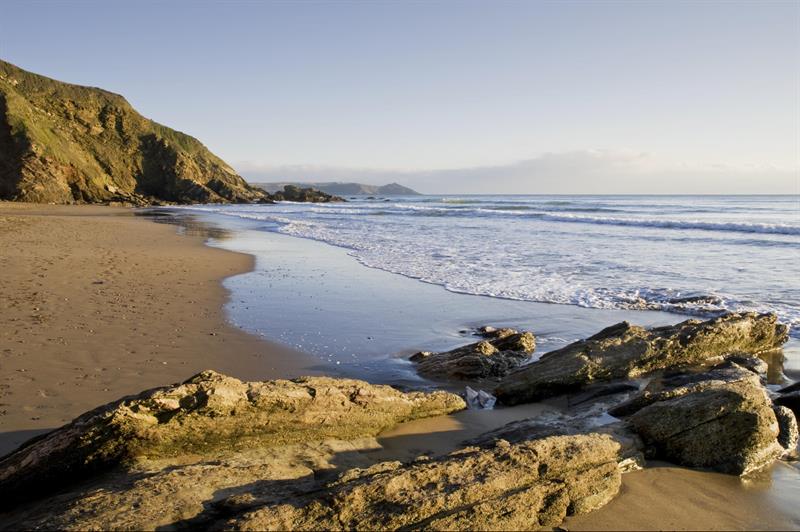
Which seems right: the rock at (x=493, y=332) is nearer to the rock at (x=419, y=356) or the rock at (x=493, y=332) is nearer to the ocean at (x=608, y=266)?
the rock at (x=419, y=356)

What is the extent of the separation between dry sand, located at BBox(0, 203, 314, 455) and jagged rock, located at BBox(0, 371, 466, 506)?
3.65 ft

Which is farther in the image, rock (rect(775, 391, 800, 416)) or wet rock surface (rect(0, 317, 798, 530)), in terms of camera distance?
rock (rect(775, 391, 800, 416))

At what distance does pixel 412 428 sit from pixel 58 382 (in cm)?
365

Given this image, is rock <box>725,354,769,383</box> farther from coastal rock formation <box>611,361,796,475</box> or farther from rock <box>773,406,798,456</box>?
coastal rock formation <box>611,361,796,475</box>

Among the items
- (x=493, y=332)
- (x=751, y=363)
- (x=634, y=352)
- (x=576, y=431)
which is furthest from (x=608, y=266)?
(x=576, y=431)

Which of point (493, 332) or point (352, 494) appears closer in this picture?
point (352, 494)

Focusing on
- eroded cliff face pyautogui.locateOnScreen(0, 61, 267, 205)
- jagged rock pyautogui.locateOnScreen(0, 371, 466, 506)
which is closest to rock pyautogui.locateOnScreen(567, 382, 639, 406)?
jagged rock pyautogui.locateOnScreen(0, 371, 466, 506)

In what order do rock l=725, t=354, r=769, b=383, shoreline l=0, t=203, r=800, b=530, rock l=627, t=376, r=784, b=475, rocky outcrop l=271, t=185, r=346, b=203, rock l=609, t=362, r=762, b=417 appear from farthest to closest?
1. rocky outcrop l=271, t=185, r=346, b=203
2. rock l=725, t=354, r=769, b=383
3. rock l=609, t=362, r=762, b=417
4. rock l=627, t=376, r=784, b=475
5. shoreline l=0, t=203, r=800, b=530

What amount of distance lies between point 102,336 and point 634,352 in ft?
21.8

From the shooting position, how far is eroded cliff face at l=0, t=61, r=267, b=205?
140 ft

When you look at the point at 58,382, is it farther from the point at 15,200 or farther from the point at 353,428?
the point at 15,200

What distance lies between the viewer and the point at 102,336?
6.80 meters

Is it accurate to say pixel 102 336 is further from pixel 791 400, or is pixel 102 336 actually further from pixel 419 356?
pixel 791 400

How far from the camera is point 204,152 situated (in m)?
80.8
